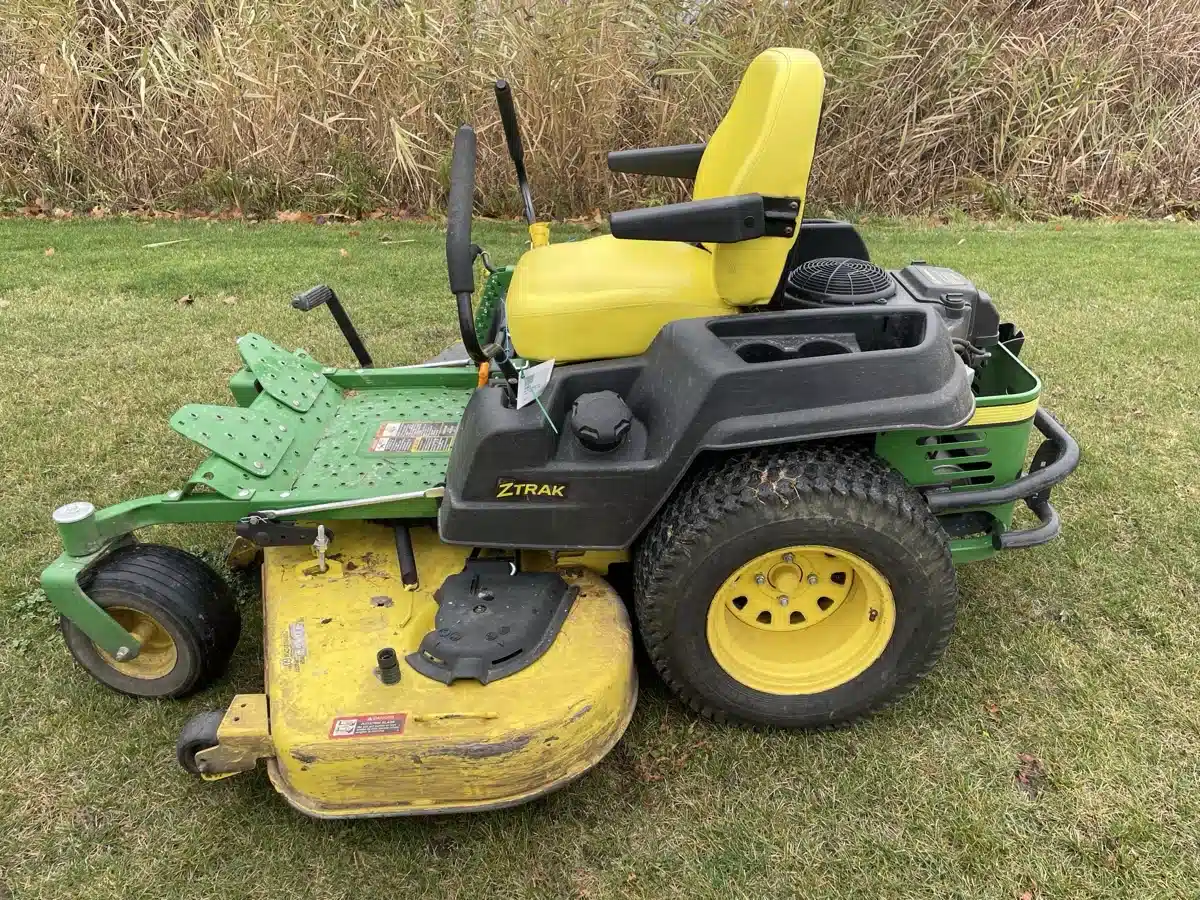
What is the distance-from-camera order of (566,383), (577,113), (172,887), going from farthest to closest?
(577,113)
(566,383)
(172,887)

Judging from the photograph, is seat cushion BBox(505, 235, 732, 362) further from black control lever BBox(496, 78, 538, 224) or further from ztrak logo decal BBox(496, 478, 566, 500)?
black control lever BBox(496, 78, 538, 224)

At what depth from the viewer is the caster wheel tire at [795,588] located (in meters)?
1.84

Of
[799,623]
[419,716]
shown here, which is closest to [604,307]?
[799,623]

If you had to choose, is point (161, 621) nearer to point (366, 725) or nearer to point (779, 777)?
point (366, 725)

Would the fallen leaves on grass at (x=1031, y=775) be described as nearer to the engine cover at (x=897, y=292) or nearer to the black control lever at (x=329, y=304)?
the engine cover at (x=897, y=292)

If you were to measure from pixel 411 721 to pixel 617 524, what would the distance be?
1.95 feet

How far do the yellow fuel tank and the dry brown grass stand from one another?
14.7ft

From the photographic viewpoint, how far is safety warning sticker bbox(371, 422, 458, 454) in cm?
252

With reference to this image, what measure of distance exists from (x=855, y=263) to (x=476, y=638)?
1357mm

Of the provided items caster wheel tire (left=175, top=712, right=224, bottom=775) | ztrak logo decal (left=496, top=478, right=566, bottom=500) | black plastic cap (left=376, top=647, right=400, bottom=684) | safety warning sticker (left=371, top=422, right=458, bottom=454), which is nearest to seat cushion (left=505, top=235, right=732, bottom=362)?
ztrak logo decal (left=496, top=478, right=566, bottom=500)

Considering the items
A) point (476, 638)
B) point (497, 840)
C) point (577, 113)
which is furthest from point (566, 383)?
point (577, 113)

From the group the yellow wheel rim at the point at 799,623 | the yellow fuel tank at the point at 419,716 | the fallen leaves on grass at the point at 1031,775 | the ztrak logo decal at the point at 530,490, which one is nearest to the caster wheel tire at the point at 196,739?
the yellow fuel tank at the point at 419,716

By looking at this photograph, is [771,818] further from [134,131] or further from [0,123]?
[0,123]

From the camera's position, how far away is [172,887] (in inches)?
70.6
